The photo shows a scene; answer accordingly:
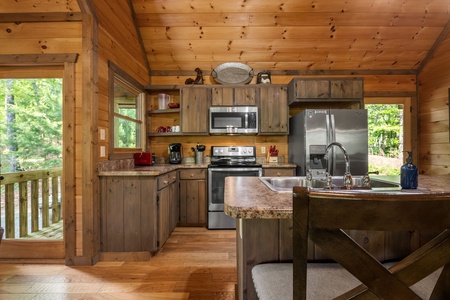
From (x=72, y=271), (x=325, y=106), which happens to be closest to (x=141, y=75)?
(x=72, y=271)

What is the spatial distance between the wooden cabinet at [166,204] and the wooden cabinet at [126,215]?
0.51ft

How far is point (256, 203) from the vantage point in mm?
977

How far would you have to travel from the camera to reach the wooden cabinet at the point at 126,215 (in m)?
2.45

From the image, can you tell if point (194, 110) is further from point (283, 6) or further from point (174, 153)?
point (283, 6)

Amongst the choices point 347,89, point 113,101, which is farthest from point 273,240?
point 347,89

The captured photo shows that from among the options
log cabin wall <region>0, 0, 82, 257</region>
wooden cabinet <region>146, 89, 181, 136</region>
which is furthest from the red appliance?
log cabin wall <region>0, 0, 82, 257</region>

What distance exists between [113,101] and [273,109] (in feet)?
7.44

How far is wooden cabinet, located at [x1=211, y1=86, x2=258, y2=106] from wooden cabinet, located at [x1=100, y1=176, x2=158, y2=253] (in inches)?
70.5

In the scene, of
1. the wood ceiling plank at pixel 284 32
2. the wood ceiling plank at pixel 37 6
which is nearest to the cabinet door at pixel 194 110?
the wood ceiling plank at pixel 284 32

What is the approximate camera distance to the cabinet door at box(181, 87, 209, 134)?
3.72m

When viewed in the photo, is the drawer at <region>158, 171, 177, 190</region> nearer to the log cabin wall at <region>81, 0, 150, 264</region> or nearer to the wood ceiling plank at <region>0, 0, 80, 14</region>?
the log cabin wall at <region>81, 0, 150, 264</region>

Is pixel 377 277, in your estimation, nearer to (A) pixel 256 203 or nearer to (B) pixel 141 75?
(A) pixel 256 203

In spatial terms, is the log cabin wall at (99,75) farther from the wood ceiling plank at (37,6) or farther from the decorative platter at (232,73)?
the decorative platter at (232,73)

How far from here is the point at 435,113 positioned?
3.76 m
